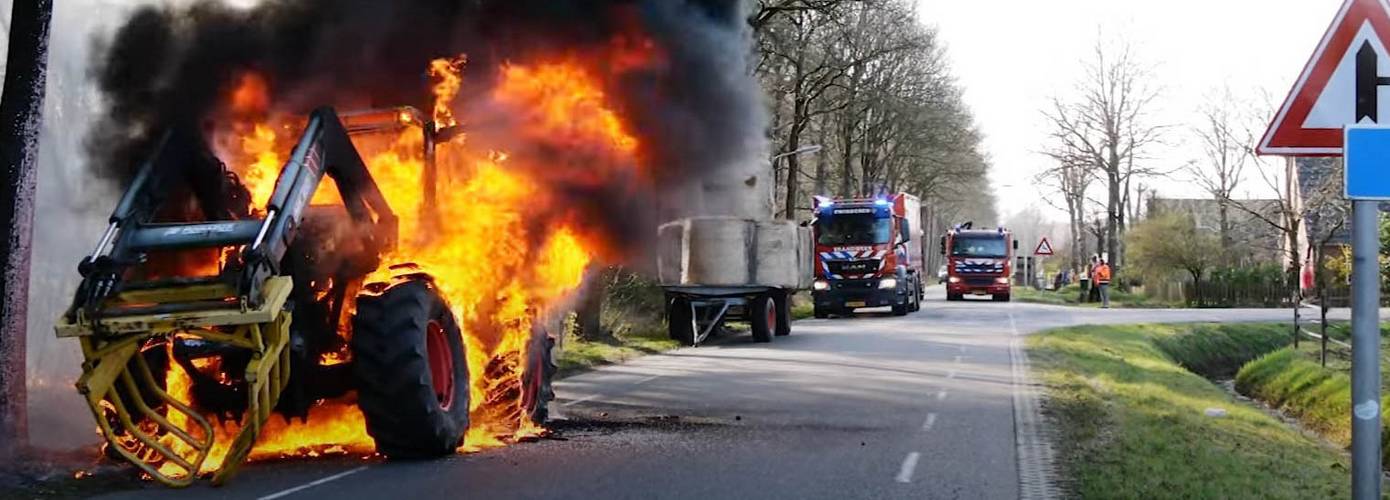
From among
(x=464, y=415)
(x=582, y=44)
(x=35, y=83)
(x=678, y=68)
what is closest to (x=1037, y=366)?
(x=678, y=68)

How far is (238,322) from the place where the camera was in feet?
26.0

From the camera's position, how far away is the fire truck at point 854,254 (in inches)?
1366

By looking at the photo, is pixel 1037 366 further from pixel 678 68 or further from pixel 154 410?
pixel 154 410

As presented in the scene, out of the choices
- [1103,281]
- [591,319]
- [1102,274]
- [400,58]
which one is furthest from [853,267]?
[400,58]

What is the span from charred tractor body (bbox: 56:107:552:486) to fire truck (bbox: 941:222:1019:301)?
3946cm

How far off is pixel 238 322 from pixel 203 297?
387mm

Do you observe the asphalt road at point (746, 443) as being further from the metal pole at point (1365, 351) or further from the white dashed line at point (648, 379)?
the metal pole at point (1365, 351)

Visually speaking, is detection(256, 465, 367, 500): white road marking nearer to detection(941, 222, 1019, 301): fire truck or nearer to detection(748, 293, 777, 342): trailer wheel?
detection(748, 293, 777, 342): trailer wheel

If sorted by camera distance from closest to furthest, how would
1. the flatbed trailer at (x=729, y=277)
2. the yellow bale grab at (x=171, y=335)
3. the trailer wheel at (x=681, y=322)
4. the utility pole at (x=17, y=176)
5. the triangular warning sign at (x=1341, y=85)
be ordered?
the triangular warning sign at (x=1341, y=85)
the yellow bale grab at (x=171, y=335)
the utility pole at (x=17, y=176)
the flatbed trailer at (x=729, y=277)
the trailer wheel at (x=681, y=322)

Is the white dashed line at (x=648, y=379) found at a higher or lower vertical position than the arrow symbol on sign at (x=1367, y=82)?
lower

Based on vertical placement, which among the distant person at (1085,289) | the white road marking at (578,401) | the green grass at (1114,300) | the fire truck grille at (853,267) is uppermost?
the fire truck grille at (853,267)

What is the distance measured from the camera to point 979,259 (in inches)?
1902

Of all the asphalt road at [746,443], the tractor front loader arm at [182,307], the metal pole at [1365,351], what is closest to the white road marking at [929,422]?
the asphalt road at [746,443]

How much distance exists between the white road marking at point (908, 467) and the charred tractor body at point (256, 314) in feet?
10.9
